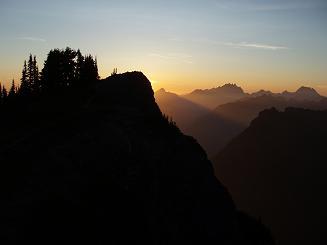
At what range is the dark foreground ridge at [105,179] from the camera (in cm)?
3884

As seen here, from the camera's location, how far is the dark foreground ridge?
38844 mm

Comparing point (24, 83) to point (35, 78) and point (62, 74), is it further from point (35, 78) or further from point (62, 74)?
point (62, 74)

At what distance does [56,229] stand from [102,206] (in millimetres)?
6591

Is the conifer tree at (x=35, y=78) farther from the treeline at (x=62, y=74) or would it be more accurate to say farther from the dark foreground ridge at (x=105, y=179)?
the dark foreground ridge at (x=105, y=179)

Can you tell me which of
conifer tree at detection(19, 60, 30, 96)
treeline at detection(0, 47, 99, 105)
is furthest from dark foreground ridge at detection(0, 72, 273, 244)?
conifer tree at detection(19, 60, 30, 96)

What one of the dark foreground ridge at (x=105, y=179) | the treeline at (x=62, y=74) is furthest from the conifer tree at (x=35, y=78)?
the dark foreground ridge at (x=105, y=179)

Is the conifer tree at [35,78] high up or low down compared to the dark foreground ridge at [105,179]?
up

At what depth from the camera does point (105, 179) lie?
150ft

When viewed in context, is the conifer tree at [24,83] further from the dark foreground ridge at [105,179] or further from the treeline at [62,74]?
the dark foreground ridge at [105,179]

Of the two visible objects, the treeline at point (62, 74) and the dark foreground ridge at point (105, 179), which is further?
the treeline at point (62, 74)

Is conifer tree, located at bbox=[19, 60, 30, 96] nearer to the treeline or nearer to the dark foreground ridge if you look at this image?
the treeline

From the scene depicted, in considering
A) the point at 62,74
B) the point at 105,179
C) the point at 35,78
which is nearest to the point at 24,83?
the point at 35,78

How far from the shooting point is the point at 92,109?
2470 inches

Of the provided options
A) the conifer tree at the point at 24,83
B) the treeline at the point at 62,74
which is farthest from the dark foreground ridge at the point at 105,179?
the conifer tree at the point at 24,83
